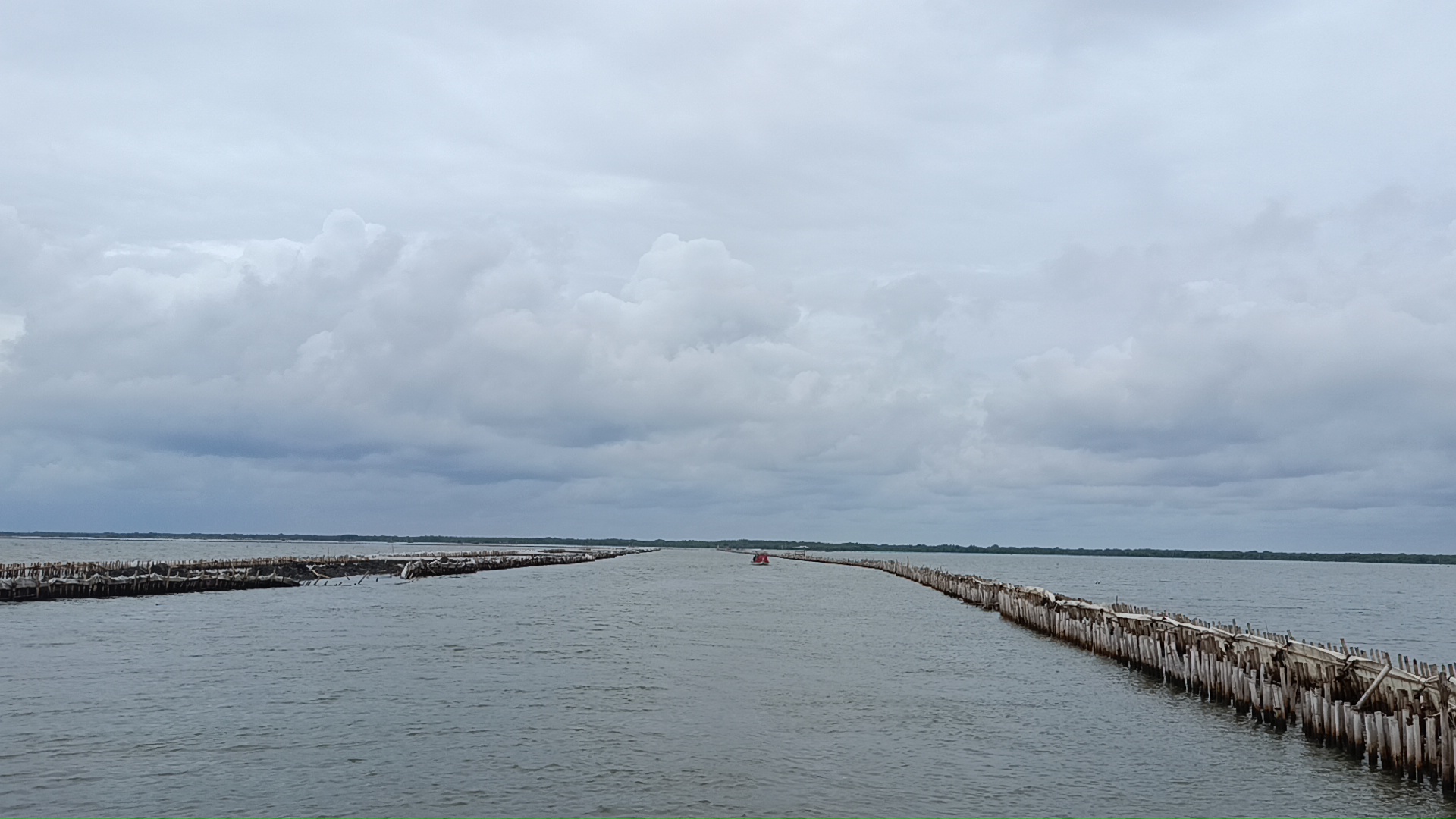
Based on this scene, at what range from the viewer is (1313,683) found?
23984 mm

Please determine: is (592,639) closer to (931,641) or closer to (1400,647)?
(931,641)

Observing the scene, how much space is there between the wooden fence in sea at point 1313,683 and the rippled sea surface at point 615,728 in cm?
62

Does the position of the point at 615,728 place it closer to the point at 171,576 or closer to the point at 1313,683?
the point at 1313,683

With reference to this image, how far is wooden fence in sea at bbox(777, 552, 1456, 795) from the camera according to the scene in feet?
60.7

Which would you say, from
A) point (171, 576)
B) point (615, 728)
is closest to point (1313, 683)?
point (615, 728)

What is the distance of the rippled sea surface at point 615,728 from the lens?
56.5 feet

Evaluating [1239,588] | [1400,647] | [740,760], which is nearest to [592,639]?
[740,760]

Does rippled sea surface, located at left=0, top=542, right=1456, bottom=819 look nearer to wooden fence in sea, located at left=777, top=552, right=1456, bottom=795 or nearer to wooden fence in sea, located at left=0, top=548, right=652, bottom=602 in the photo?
wooden fence in sea, located at left=777, top=552, right=1456, bottom=795

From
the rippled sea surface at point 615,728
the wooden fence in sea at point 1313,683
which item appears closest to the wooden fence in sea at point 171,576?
the rippled sea surface at point 615,728

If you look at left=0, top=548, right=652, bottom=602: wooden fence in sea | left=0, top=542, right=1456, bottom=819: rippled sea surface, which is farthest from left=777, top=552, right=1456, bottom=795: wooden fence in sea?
left=0, top=548, right=652, bottom=602: wooden fence in sea

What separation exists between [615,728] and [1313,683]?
1620 centimetres

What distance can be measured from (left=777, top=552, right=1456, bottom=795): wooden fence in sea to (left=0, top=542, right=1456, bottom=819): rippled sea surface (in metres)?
0.62

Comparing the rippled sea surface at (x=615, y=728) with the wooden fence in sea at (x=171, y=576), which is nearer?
the rippled sea surface at (x=615, y=728)

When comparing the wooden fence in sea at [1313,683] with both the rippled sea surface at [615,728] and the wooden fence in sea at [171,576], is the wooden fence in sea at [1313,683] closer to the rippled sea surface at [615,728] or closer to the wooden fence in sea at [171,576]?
the rippled sea surface at [615,728]
